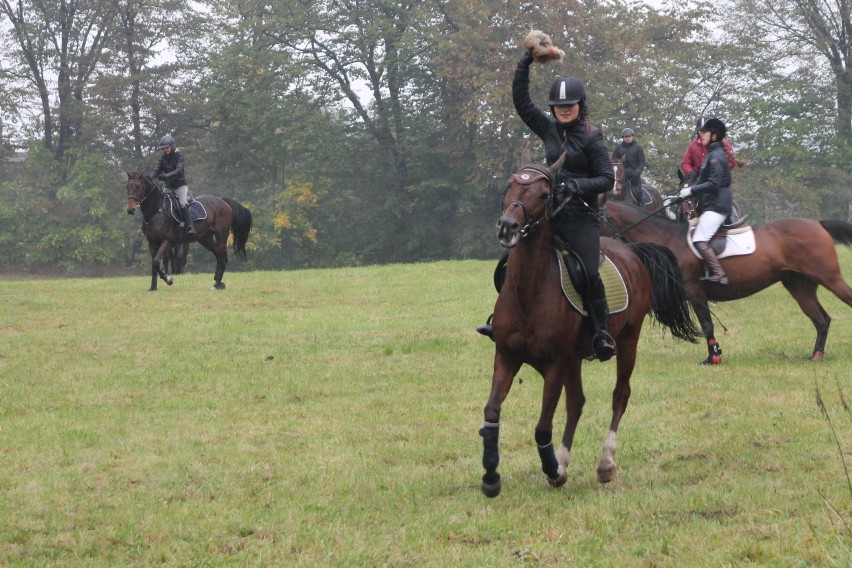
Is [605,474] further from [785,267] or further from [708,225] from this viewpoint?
[785,267]

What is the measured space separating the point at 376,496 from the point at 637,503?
2.07 meters

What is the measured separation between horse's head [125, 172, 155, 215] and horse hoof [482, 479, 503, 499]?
17.8m

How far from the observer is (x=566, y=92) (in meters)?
8.44

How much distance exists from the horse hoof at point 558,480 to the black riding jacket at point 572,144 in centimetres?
217

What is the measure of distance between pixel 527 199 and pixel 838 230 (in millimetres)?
9183

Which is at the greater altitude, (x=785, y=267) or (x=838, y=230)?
(x=838, y=230)

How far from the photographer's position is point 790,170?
56375 millimetres

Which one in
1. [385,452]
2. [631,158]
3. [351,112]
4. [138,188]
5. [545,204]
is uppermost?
[351,112]

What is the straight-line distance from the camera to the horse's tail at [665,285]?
10156 mm

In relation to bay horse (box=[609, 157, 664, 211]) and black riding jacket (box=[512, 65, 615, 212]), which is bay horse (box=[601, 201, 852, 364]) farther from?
black riding jacket (box=[512, 65, 615, 212])

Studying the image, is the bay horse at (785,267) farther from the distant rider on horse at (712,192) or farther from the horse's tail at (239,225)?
the horse's tail at (239,225)

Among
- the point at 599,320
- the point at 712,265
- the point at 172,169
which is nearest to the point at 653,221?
the point at 712,265

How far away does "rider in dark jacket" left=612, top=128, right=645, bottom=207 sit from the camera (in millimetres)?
Result: 21581

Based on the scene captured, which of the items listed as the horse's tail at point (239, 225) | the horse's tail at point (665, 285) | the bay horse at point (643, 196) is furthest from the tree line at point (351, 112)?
the horse's tail at point (665, 285)
